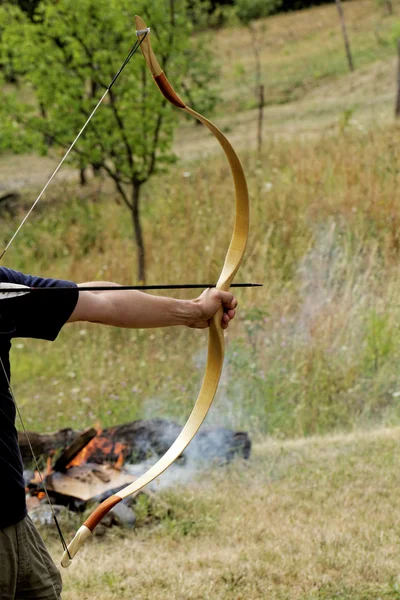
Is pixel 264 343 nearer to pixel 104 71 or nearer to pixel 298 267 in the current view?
pixel 298 267

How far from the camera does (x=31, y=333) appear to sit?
1971 mm

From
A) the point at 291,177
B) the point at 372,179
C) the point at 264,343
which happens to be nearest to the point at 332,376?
the point at 264,343

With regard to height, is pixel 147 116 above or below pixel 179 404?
above

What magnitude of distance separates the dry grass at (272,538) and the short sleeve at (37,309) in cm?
148

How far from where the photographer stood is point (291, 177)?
318 inches

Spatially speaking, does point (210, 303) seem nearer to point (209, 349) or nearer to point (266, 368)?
point (209, 349)

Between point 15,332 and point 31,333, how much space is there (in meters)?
0.06

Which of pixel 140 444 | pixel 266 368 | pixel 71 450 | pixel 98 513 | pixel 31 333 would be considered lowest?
pixel 266 368

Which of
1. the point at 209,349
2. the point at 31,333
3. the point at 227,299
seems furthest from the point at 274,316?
the point at 31,333

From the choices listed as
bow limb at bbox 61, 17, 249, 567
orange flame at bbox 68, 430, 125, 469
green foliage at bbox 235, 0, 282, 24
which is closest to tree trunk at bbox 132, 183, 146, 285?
orange flame at bbox 68, 430, 125, 469

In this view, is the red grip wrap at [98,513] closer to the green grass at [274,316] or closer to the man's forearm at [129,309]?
the man's forearm at [129,309]

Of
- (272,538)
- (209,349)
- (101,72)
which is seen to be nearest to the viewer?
(209,349)

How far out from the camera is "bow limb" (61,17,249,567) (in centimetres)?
208

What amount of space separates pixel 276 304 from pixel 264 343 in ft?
1.74
